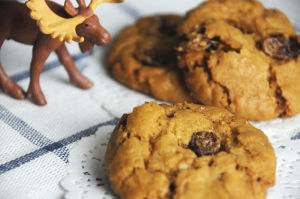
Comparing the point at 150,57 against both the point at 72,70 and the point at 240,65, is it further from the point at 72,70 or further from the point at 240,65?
the point at 240,65

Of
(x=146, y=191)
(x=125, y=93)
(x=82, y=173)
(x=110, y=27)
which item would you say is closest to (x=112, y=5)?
(x=110, y=27)

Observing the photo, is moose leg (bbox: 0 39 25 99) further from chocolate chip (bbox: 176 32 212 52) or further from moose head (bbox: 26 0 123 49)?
chocolate chip (bbox: 176 32 212 52)

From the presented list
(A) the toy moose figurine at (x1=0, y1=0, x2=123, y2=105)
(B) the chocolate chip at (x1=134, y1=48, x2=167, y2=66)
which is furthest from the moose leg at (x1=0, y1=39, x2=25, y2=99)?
(B) the chocolate chip at (x1=134, y1=48, x2=167, y2=66)

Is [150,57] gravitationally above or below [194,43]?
below

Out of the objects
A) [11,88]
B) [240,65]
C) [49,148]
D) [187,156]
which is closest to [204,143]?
[187,156]

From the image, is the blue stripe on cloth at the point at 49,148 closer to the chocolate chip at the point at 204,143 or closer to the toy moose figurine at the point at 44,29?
the toy moose figurine at the point at 44,29

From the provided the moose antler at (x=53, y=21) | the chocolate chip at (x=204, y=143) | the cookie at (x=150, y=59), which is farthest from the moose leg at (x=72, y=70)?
the chocolate chip at (x=204, y=143)

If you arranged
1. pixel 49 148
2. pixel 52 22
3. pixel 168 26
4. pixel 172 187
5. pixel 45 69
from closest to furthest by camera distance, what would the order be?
pixel 172 187, pixel 52 22, pixel 49 148, pixel 45 69, pixel 168 26
